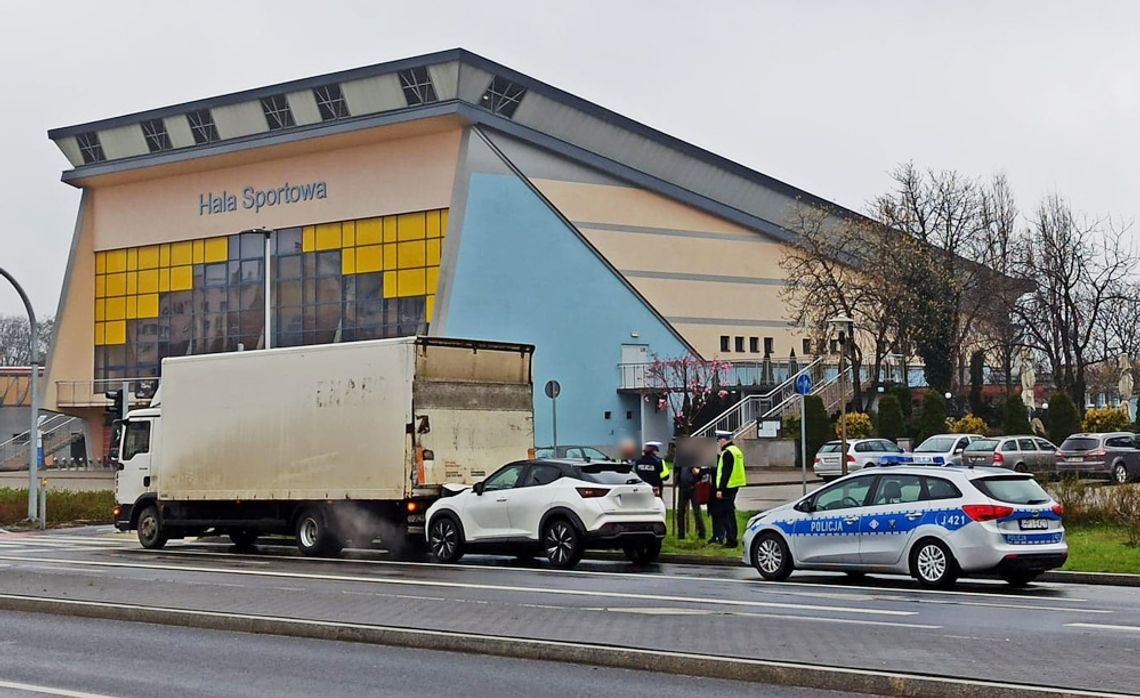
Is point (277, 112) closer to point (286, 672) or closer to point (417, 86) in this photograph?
point (417, 86)

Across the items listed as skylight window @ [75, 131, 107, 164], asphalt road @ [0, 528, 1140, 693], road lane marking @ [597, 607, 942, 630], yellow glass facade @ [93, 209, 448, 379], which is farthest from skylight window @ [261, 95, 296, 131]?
road lane marking @ [597, 607, 942, 630]

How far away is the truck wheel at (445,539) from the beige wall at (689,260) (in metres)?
39.5

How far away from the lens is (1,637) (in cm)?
1306

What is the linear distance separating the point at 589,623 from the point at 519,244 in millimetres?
47437

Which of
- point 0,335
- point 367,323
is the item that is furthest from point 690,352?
point 0,335

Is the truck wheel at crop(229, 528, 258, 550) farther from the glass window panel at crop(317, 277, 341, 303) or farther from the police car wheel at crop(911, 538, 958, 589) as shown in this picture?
the glass window panel at crop(317, 277, 341, 303)

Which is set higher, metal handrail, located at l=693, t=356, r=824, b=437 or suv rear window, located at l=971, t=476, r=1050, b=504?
metal handrail, located at l=693, t=356, r=824, b=437

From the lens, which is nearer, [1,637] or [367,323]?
[1,637]

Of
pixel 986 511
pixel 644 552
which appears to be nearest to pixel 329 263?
pixel 644 552

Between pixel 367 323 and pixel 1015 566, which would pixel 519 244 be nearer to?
pixel 367 323

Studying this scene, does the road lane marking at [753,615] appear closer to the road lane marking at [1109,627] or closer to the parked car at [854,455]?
the road lane marking at [1109,627]

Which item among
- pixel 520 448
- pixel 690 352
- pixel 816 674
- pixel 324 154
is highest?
pixel 324 154

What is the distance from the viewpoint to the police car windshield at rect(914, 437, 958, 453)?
138 feet

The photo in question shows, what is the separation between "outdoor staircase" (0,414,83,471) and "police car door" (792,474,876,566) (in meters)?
60.1
